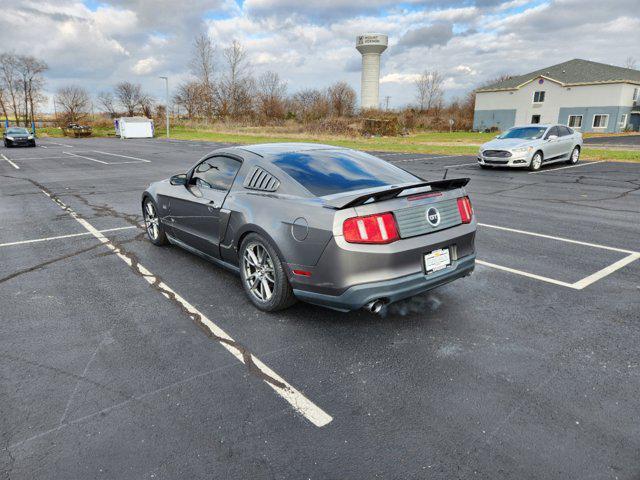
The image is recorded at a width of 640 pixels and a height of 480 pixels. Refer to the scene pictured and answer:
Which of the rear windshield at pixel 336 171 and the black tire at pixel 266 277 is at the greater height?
the rear windshield at pixel 336 171

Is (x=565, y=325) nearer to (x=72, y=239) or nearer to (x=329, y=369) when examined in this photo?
(x=329, y=369)

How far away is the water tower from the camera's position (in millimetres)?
76812

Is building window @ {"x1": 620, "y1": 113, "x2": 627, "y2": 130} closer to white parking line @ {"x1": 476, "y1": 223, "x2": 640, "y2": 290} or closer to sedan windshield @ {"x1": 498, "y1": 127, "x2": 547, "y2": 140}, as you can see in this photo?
sedan windshield @ {"x1": 498, "y1": 127, "x2": 547, "y2": 140}

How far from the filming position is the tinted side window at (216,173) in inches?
182

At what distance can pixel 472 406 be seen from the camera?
109 inches

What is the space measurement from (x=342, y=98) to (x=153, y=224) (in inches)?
2381

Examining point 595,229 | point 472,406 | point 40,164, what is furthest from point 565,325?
point 40,164

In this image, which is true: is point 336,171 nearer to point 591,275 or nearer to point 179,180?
point 179,180

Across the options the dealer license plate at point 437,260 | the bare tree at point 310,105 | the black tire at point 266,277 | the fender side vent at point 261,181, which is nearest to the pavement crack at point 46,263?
the black tire at point 266,277

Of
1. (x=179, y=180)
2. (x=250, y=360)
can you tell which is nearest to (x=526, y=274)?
(x=250, y=360)

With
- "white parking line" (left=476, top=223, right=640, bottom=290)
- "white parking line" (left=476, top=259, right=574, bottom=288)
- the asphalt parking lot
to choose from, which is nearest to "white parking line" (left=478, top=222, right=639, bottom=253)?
"white parking line" (left=476, top=223, right=640, bottom=290)

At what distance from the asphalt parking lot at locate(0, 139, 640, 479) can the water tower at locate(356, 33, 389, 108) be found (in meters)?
75.4

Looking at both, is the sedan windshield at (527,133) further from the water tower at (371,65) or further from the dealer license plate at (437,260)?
the water tower at (371,65)

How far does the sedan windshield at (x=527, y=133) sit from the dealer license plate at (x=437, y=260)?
14.0 metres
